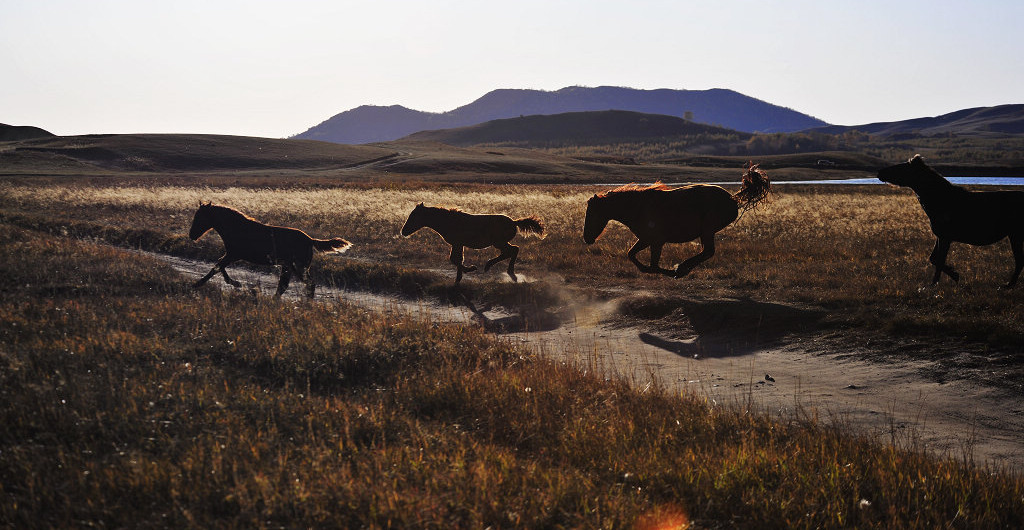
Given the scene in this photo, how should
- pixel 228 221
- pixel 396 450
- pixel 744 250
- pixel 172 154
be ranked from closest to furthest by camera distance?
pixel 396 450 < pixel 228 221 < pixel 744 250 < pixel 172 154

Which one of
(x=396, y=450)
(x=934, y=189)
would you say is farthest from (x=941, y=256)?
(x=396, y=450)

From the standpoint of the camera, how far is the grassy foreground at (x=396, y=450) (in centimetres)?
488

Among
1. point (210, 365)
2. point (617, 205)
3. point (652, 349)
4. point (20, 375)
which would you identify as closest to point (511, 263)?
point (617, 205)

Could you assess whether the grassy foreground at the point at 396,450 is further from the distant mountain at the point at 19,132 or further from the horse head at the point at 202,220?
the distant mountain at the point at 19,132

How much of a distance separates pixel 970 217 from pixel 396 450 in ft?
37.9

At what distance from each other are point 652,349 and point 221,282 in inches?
400

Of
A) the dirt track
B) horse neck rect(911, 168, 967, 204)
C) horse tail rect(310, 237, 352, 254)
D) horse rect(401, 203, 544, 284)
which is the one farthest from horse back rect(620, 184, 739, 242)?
horse tail rect(310, 237, 352, 254)

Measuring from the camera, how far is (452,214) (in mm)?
16531

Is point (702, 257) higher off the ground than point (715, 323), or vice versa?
point (702, 257)

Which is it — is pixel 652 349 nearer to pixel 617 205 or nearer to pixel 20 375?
pixel 617 205

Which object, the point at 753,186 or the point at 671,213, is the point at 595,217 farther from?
the point at 753,186

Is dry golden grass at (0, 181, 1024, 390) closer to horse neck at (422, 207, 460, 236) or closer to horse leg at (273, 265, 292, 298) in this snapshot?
horse neck at (422, 207, 460, 236)

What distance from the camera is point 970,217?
1293 cm

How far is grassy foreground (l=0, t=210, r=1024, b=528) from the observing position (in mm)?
4883
